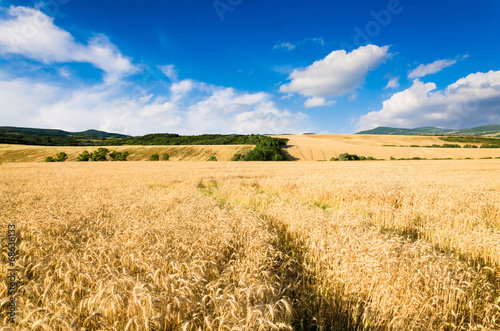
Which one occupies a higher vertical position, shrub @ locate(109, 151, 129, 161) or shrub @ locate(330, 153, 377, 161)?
shrub @ locate(109, 151, 129, 161)

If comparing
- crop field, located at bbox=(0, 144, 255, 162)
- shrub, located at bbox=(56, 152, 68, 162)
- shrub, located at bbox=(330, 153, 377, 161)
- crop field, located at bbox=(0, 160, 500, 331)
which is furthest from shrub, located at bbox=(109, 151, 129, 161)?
crop field, located at bbox=(0, 160, 500, 331)

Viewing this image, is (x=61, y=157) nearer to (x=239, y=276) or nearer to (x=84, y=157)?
(x=84, y=157)

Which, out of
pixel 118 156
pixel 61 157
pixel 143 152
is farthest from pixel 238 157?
pixel 61 157

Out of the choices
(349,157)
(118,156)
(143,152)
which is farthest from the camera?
(143,152)

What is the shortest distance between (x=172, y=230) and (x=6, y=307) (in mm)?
2380

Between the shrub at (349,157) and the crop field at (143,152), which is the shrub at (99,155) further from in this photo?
the shrub at (349,157)

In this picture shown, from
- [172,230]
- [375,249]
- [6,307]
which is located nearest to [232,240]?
[172,230]

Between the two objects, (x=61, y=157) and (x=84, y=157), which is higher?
(x=61, y=157)

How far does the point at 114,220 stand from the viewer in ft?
18.3

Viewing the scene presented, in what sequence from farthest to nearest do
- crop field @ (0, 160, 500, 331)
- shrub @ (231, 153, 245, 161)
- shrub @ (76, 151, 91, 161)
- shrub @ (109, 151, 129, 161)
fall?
1. shrub @ (76, 151, 91, 161)
2. shrub @ (109, 151, 129, 161)
3. shrub @ (231, 153, 245, 161)
4. crop field @ (0, 160, 500, 331)

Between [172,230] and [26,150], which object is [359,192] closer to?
[172,230]

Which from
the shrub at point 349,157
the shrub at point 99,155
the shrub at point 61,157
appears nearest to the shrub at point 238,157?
the shrub at point 349,157

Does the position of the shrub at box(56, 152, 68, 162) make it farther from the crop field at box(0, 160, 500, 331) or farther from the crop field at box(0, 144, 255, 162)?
the crop field at box(0, 160, 500, 331)

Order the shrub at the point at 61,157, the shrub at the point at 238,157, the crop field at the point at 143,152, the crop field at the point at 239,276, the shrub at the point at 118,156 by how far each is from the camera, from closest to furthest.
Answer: the crop field at the point at 239,276, the crop field at the point at 143,152, the shrub at the point at 238,157, the shrub at the point at 61,157, the shrub at the point at 118,156
